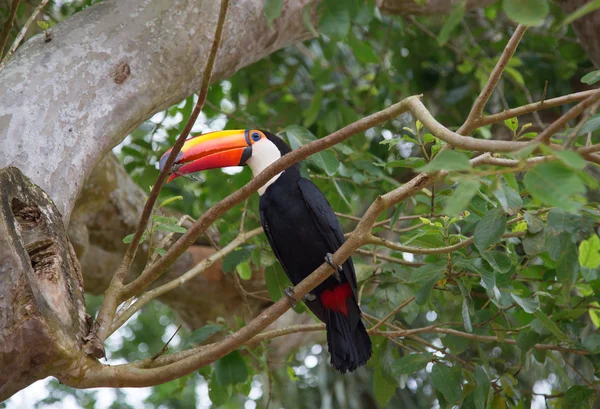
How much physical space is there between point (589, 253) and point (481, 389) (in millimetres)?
780

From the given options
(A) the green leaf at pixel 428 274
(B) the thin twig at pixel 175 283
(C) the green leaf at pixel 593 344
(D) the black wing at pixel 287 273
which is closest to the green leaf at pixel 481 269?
(A) the green leaf at pixel 428 274

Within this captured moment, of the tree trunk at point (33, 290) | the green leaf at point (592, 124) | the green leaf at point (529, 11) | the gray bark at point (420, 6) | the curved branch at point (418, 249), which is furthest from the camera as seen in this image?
the gray bark at point (420, 6)

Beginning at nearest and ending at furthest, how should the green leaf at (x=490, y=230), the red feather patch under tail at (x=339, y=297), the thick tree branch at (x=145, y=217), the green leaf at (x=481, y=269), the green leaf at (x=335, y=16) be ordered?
the green leaf at (x=335, y=16) < the thick tree branch at (x=145, y=217) < the green leaf at (x=490, y=230) < the green leaf at (x=481, y=269) < the red feather patch under tail at (x=339, y=297)

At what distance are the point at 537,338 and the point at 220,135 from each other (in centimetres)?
194

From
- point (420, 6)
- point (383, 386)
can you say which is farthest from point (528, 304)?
point (420, 6)

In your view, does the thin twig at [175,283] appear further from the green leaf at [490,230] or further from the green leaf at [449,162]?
the green leaf at [449,162]

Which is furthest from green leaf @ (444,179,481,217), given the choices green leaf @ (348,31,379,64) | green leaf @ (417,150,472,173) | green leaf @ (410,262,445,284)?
green leaf @ (348,31,379,64)

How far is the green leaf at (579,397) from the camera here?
10.4 feet

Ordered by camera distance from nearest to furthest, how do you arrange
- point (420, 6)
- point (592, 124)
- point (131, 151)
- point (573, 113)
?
point (573, 113) < point (592, 124) < point (420, 6) < point (131, 151)

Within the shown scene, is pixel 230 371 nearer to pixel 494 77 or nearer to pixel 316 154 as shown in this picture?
pixel 316 154

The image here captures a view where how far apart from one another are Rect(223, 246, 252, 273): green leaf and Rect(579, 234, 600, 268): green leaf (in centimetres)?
173

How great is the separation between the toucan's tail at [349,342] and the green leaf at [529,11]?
7.28 feet

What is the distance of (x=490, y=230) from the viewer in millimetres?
2521

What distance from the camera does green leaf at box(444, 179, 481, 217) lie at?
4.85ft
